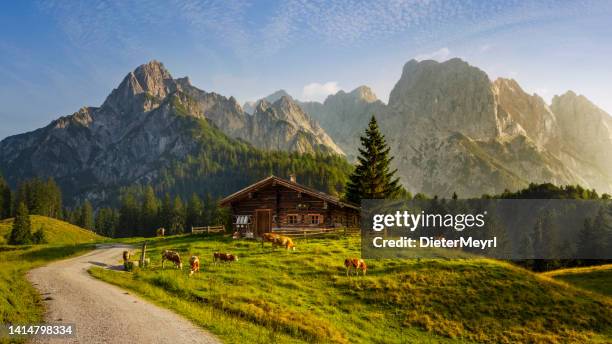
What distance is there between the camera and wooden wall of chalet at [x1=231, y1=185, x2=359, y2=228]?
49062mm

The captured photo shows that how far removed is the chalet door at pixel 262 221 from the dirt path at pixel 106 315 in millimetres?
26278

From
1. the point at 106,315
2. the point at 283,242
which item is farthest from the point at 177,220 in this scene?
the point at 106,315

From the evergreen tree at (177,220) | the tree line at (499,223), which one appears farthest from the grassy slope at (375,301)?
the evergreen tree at (177,220)

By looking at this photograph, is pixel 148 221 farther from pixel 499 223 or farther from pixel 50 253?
pixel 499 223

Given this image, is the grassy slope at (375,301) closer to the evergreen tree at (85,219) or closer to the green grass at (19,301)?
the green grass at (19,301)

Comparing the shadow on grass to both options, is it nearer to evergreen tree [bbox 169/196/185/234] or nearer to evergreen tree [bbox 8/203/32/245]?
evergreen tree [bbox 8/203/32/245]

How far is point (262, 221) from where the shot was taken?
49281 mm

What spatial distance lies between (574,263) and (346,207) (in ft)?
182

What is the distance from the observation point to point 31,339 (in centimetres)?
1306

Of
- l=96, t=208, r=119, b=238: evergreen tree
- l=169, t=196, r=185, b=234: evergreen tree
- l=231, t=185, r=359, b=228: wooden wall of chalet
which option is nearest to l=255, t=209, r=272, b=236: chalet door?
l=231, t=185, r=359, b=228: wooden wall of chalet

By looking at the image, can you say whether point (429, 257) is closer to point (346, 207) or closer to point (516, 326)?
point (516, 326)

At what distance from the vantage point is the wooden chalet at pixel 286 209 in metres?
48.9

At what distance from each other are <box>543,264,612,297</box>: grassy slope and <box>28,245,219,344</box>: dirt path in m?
34.6

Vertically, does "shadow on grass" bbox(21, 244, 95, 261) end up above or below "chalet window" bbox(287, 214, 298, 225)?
below
